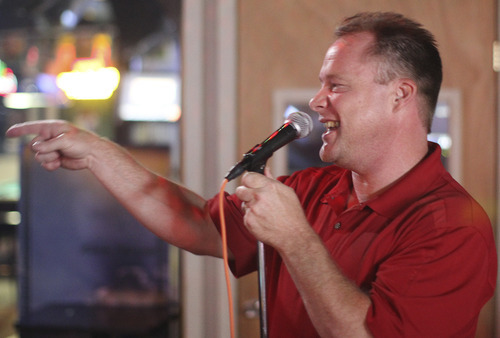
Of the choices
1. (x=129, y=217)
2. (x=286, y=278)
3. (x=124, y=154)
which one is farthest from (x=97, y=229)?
(x=286, y=278)

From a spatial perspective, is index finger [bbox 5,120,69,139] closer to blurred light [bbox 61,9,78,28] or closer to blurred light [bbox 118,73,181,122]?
blurred light [bbox 61,9,78,28]

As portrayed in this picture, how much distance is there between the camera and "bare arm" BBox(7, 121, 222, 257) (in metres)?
1.32

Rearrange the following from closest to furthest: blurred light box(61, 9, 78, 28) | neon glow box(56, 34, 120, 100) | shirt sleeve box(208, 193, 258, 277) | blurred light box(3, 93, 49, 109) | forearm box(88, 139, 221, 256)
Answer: forearm box(88, 139, 221, 256)
shirt sleeve box(208, 193, 258, 277)
neon glow box(56, 34, 120, 100)
blurred light box(61, 9, 78, 28)
blurred light box(3, 93, 49, 109)

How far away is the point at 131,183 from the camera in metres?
1.42

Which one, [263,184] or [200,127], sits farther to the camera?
[200,127]

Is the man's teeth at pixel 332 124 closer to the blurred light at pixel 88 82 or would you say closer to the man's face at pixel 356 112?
the man's face at pixel 356 112

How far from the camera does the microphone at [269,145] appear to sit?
1.08m

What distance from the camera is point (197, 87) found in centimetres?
226

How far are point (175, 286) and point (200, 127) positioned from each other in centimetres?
102

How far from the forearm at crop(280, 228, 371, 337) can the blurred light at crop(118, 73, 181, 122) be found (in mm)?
6653

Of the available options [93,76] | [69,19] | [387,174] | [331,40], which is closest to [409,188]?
[387,174]

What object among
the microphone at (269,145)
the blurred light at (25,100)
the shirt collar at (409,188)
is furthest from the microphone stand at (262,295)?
the blurred light at (25,100)

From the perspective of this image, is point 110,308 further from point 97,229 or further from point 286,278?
point 286,278

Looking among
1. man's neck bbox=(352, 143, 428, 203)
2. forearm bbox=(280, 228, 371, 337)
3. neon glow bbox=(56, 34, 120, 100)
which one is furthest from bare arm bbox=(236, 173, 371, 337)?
neon glow bbox=(56, 34, 120, 100)
